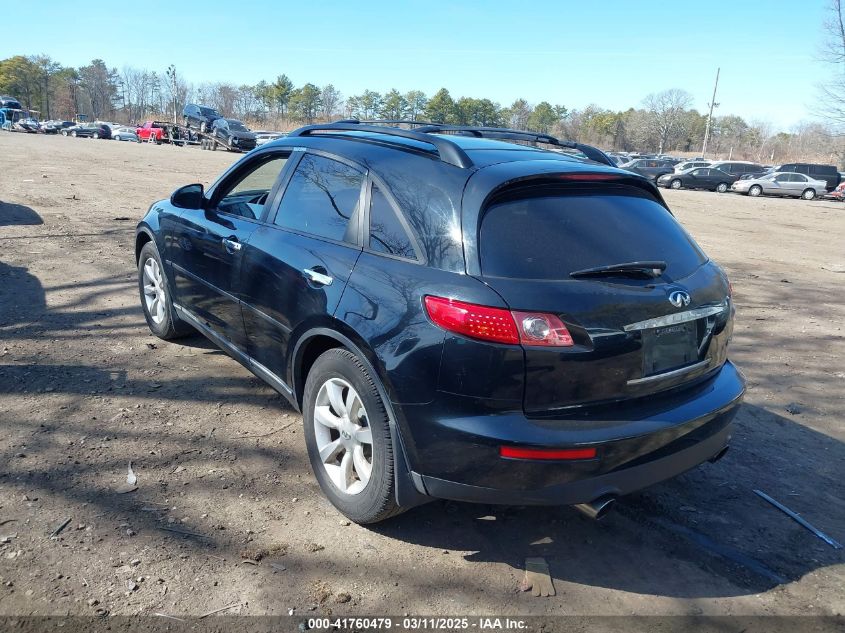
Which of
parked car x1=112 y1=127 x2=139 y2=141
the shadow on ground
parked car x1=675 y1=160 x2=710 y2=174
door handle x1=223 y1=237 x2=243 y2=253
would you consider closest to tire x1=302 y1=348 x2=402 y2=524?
door handle x1=223 y1=237 x2=243 y2=253

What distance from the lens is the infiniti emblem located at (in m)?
2.72

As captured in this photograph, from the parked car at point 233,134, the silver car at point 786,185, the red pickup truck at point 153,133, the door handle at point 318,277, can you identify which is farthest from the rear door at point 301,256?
the red pickup truck at point 153,133

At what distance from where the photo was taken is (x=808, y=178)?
1336 inches

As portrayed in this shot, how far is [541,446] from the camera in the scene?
94.9 inches

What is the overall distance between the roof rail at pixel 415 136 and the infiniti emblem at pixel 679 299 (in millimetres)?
1051

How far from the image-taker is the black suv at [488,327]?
2451 millimetres

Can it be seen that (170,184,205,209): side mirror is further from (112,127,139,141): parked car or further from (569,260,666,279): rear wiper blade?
(112,127,139,141): parked car

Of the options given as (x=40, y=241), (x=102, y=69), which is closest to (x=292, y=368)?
(x=40, y=241)

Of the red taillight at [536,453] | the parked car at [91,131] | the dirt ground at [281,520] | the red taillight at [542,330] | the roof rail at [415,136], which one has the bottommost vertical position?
the dirt ground at [281,520]

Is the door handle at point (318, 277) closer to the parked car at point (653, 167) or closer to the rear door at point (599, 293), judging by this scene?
the rear door at point (599, 293)

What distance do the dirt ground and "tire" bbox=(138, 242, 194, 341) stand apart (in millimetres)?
143

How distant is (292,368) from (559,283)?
1533mm

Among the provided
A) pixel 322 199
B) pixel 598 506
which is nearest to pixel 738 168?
pixel 322 199

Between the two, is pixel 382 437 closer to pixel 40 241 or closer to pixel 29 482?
pixel 29 482
